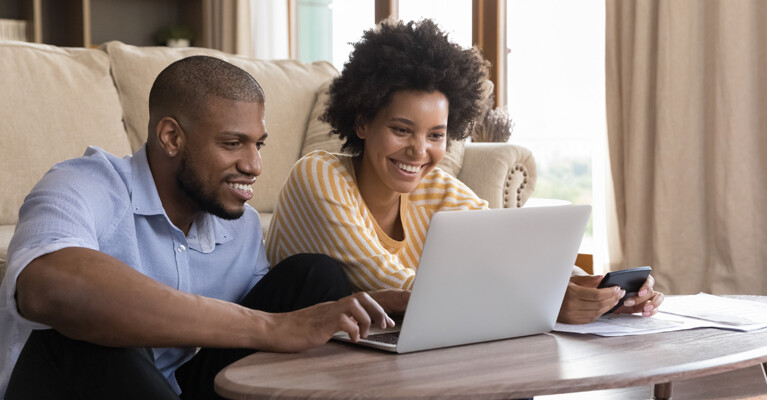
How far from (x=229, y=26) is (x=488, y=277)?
444 centimetres

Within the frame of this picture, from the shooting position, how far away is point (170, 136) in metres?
1.40

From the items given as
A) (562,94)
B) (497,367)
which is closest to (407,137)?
(497,367)

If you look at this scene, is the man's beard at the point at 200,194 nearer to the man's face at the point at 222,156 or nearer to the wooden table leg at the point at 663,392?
the man's face at the point at 222,156

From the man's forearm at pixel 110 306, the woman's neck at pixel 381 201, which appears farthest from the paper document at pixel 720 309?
the man's forearm at pixel 110 306

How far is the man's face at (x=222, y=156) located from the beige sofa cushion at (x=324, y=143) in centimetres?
147

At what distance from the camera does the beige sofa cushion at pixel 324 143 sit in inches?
113

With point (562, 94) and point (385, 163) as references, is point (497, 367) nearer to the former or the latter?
point (385, 163)

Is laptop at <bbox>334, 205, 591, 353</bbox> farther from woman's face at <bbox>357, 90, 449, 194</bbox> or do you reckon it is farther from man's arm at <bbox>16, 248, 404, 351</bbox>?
woman's face at <bbox>357, 90, 449, 194</bbox>

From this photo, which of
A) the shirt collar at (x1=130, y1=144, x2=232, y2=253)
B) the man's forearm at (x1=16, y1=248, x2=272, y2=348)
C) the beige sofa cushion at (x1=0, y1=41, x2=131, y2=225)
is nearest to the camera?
the man's forearm at (x1=16, y1=248, x2=272, y2=348)

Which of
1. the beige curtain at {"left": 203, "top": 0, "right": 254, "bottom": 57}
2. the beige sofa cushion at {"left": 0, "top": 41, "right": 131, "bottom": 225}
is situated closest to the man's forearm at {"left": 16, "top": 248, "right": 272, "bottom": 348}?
the beige sofa cushion at {"left": 0, "top": 41, "right": 131, "bottom": 225}

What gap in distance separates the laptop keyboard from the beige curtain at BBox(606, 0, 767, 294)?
7.62ft

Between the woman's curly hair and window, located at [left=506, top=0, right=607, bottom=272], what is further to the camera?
window, located at [left=506, top=0, right=607, bottom=272]

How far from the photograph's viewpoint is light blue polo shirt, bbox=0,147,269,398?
111cm

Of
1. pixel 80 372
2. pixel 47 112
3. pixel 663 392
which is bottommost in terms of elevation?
pixel 663 392
